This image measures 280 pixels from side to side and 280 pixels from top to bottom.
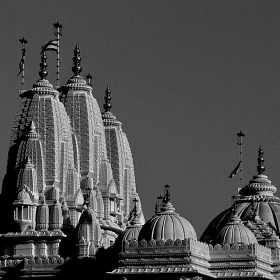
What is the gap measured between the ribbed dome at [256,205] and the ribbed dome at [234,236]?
16.8 m

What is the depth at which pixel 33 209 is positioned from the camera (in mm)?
142250

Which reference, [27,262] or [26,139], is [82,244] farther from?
[26,139]

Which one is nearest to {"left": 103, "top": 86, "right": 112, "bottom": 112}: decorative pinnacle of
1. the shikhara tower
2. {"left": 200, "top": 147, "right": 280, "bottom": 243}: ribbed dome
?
the shikhara tower

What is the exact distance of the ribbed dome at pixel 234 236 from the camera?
125562 millimetres

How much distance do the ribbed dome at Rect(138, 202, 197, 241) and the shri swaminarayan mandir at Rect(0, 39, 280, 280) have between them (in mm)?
66

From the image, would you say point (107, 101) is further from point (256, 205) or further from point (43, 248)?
point (43, 248)

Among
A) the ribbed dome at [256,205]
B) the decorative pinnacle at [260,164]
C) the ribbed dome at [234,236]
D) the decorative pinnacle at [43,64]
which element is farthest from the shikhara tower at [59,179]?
the decorative pinnacle at [260,164]

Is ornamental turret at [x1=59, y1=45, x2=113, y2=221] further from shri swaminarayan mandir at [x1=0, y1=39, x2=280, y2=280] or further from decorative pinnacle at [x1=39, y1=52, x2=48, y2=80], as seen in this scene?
decorative pinnacle at [x1=39, y1=52, x2=48, y2=80]

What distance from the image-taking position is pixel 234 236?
125875mm

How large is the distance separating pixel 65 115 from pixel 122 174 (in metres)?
13.4

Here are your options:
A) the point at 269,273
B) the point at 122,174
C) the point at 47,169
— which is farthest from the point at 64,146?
the point at 269,273

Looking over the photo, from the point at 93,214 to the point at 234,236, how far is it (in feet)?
47.0

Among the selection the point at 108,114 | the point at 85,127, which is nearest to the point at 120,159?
the point at 108,114

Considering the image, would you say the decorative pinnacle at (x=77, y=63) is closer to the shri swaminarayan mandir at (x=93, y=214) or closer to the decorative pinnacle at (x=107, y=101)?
the shri swaminarayan mandir at (x=93, y=214)
